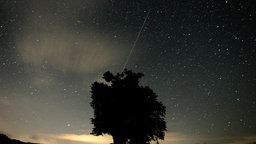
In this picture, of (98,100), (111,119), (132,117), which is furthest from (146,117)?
(98,100)

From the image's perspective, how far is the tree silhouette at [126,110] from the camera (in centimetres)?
3472

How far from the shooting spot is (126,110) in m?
34.8

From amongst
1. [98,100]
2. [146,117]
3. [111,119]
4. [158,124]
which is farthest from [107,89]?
Answer: [158,124]

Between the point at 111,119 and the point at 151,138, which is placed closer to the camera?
the point at 111,119

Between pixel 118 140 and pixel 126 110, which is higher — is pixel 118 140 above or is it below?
below

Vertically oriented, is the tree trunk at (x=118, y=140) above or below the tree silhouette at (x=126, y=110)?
below

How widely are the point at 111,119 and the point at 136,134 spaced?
408cm

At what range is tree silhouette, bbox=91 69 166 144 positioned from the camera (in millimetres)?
34719

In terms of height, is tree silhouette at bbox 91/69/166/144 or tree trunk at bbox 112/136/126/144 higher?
tree silhouette at bbox 91/69/166/144

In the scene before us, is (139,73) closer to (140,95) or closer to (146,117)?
(140,95)

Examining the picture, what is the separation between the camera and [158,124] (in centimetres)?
3659

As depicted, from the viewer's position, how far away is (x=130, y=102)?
34938 millimetres

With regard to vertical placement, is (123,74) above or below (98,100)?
above

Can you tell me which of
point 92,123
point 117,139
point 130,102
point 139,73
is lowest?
point 117,139
